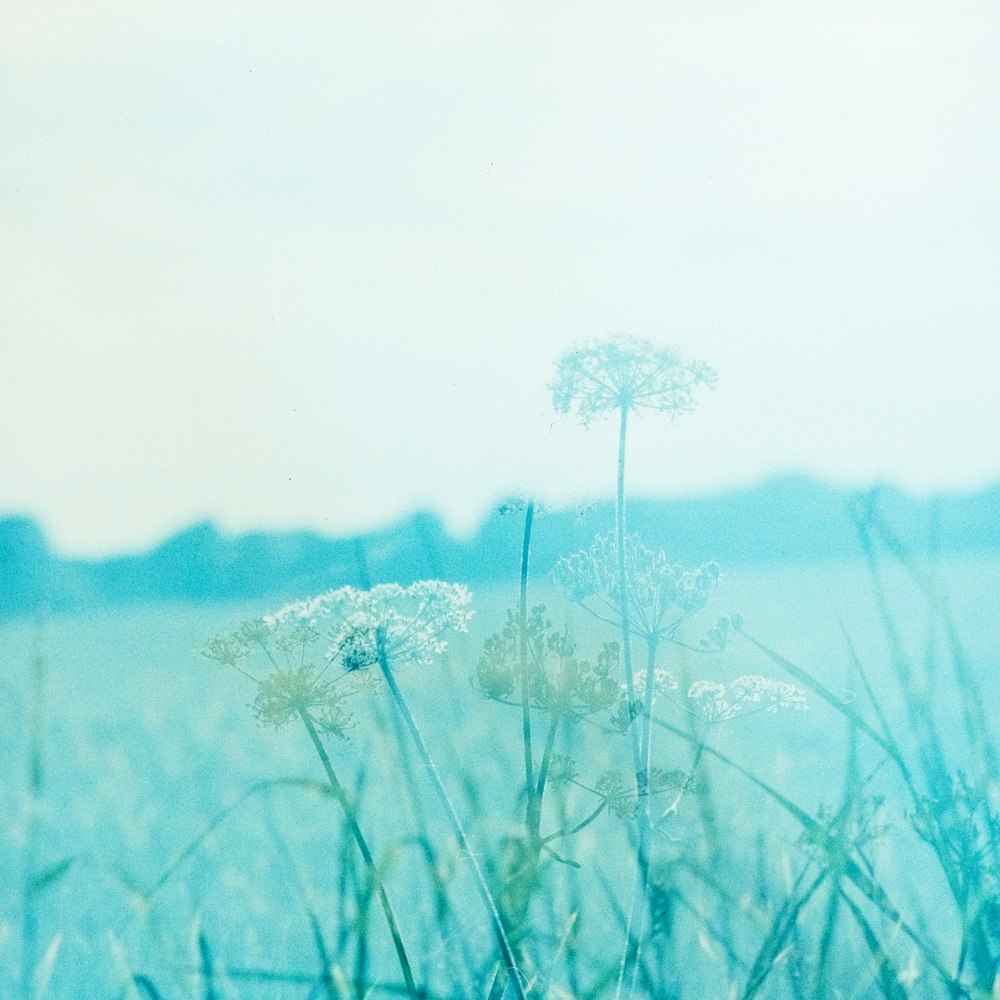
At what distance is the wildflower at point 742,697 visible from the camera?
1393 millimetres

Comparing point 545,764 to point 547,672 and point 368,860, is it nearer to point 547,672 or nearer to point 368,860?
point 547,672

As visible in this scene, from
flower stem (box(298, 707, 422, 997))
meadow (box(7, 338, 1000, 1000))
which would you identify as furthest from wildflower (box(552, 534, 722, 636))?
flower stem (box(298, 707, 422, 997))

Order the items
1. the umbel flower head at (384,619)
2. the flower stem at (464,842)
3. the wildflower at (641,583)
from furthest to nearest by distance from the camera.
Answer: the wildflower at (641,583) < the umbel flower head at (384,619) < the flower stem at (464,842)

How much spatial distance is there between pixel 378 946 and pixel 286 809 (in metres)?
0.27

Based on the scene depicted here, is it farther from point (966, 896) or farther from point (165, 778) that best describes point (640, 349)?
point (165, 778)

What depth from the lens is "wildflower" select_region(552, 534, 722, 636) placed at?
135cm

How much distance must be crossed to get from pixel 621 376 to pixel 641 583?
0.29 m

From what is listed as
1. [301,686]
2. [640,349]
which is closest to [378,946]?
[301,686]

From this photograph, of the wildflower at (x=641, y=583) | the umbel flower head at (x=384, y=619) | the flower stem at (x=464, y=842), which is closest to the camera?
the flower stem at (x=464, y=842)

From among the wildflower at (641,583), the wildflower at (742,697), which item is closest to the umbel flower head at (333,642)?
the wildflower at (641,583)

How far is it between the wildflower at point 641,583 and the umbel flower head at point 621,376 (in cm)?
20

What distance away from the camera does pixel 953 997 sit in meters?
1.32

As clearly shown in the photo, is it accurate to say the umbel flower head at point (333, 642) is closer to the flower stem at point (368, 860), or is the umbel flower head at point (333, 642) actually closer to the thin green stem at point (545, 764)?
the flower stem at point (368, 860)

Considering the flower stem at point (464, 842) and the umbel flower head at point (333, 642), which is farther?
the umbel flower head at point (333, 642)
